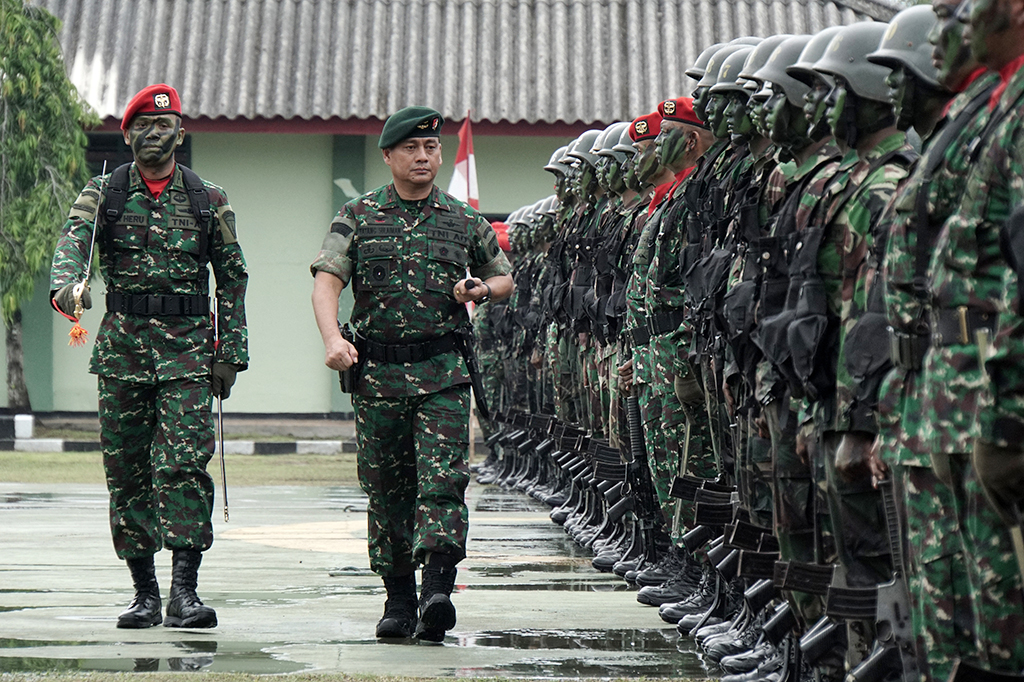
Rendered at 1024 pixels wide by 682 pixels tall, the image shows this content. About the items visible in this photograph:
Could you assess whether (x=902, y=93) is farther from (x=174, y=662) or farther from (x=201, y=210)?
(x=201, y=210)

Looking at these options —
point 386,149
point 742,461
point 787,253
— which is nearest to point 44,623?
point 386,149

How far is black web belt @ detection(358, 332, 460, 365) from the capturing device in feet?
23.0

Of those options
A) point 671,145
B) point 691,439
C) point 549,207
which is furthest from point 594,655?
point 549,207

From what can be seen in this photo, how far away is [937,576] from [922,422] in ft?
1.18

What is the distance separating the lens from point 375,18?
22.5 meters

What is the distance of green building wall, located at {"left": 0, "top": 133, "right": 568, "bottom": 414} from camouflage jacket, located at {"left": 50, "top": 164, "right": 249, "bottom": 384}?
13846mm

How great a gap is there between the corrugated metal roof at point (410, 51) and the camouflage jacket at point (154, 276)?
13741 millimetres

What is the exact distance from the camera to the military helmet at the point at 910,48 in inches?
188

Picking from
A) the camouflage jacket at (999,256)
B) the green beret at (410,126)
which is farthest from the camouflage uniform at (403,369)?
the camouflage jacket at (999,256)

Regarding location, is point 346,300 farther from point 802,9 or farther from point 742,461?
point 742,461

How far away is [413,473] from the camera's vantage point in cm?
711

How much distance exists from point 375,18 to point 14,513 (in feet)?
37.8

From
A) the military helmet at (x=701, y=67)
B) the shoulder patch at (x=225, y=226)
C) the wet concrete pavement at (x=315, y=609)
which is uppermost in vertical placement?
the military helmet at (x=701, y=67)

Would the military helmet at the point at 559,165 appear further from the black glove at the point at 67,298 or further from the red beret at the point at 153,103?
the black glove at the point at 67,298
